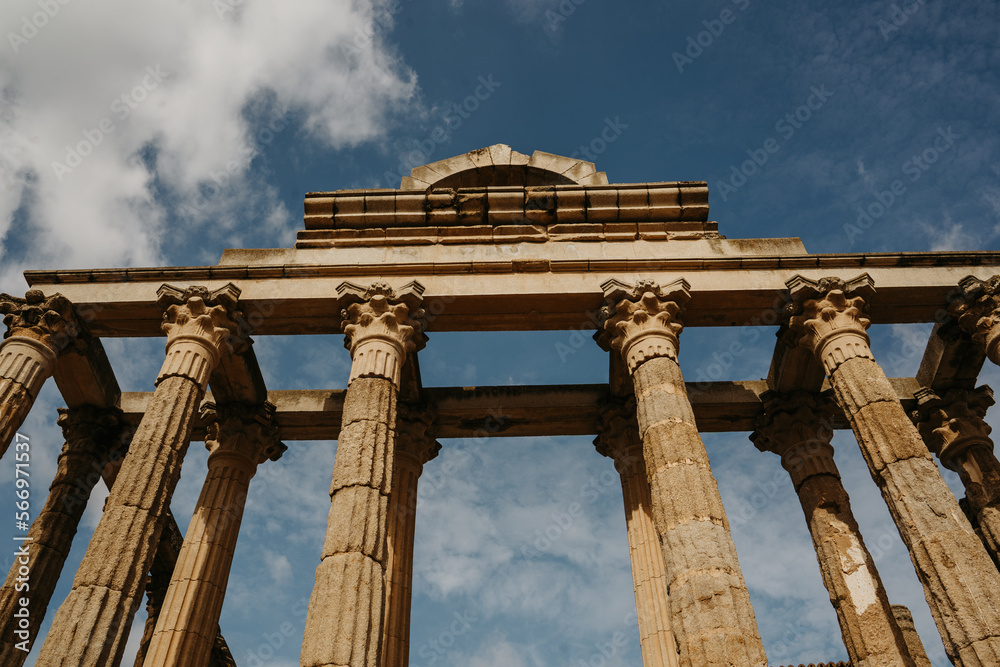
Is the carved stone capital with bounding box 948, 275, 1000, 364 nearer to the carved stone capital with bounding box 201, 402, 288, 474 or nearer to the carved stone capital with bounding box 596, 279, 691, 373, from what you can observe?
the carved stone capital with bounding box 596, 279, 691, 373

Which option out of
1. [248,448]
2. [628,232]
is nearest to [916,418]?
[628,232]

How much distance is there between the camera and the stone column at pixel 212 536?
14.6 m

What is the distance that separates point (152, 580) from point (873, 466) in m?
17.8

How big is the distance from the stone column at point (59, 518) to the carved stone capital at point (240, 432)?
7.06 feet

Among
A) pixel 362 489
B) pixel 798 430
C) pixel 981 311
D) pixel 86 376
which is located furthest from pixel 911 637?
pixel 86 376

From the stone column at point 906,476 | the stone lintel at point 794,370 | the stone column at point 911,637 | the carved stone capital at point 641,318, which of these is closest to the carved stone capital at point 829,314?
the stone column at point 906,476

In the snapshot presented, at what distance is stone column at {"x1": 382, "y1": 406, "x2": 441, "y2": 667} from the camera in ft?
48.2

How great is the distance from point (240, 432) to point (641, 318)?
955 cm

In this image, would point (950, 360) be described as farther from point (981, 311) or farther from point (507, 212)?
point (507, 212)

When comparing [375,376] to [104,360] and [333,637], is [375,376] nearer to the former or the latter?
[333,637]

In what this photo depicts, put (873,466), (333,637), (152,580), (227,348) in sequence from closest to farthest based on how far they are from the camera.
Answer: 1. (333,637)
2. (873,466)
3. (227,348)
4. (152,580)

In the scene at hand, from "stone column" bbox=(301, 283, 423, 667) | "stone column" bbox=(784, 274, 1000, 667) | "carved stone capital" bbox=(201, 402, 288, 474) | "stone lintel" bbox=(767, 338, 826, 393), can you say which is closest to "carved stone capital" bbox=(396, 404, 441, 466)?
"stone column" bbox=(301, 283, 423, 667)

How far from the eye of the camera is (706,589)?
1103 cm

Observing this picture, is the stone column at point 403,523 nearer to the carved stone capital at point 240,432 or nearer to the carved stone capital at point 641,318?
the carved stone capital at point 240,432
